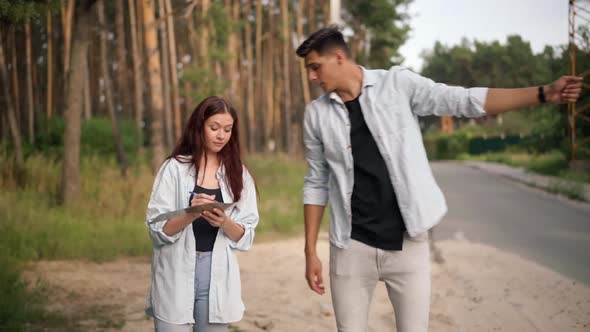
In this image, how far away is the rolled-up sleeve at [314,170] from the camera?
3.52 meters

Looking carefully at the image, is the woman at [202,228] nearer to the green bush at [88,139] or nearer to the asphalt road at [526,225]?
the asphalt road at [526,225]

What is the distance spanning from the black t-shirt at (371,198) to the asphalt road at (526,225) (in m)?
5.34

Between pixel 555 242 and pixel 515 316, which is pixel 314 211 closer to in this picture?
pixel 515 316

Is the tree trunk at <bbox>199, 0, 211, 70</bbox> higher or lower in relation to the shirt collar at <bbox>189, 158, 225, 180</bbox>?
higher

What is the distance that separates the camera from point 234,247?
3508 mm

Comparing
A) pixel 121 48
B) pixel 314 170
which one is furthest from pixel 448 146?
pixel 314 170

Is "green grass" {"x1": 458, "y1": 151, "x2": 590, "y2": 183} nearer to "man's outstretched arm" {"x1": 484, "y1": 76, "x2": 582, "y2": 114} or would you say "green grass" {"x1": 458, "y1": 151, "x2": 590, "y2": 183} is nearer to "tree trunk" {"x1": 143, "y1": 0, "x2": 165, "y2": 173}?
"tree trunk" {"x1": 143, "y1": 0, "x2": 165, "y2": 173}

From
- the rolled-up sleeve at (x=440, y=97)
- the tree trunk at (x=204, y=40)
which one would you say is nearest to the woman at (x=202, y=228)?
the rolled-up sleeve at (x=440, y=97)

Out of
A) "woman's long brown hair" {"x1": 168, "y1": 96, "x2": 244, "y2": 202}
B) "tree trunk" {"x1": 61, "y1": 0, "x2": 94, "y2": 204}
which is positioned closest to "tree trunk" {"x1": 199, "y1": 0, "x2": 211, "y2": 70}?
"tree trunk" {"x1": 61, "y1": 0, "x2": 94, "y2": 204}

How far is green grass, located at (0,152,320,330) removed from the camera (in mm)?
6832

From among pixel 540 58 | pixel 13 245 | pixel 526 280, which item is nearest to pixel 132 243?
pixel 13 245

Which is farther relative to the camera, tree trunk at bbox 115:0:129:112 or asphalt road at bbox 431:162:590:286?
tree trunk at bbox 115:0:129:112

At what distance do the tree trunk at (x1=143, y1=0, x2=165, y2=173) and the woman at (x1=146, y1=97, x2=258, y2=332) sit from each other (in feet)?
43.4

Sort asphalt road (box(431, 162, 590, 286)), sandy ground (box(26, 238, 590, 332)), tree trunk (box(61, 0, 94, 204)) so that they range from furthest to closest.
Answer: tree trunk (box(61, 0, 94, 204)) < asphalt road (box(431, 162, 590, 286)) < sandy ground (box(26, 238, 590, 332))
